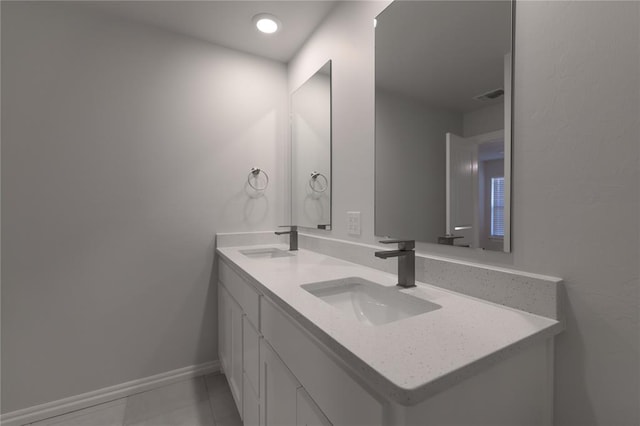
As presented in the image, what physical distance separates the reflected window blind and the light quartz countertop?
0.22 m

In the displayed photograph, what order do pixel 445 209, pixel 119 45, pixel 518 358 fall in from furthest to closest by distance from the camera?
pixel 119 45 < pixel 445 209 < pixel 518 358

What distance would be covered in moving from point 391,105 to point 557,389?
113cm

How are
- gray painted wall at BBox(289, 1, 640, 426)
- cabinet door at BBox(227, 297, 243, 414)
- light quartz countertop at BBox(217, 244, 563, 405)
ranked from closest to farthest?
light quartz countertop at BBox(217, 244, 563, 405) < gray painted wall at BBox(289, 1, 640, 426) < cabinet door at BBox(227, 297, 243, 414)

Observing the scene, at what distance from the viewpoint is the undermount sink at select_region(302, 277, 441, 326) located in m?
0.97

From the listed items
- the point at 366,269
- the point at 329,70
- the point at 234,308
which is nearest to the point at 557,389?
the point at 366,269

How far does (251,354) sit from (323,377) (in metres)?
0.66

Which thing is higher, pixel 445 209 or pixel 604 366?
pixel 445 209

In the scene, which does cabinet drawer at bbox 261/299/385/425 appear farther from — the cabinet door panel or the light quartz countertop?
the cabinet door panel

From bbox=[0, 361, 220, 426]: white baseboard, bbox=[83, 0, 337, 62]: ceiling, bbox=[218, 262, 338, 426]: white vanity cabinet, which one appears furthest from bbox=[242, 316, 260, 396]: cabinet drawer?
bbox=[83, 0, 337, 62]: ceiling

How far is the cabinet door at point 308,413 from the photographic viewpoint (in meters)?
0.70

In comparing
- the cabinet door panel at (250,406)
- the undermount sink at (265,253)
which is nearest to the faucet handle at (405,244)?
the cabinet door panel at (250,406)

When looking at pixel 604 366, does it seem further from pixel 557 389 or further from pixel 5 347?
pixel 5 347

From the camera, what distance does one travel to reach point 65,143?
1.62 m

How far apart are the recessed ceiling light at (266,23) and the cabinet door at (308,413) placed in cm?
194
